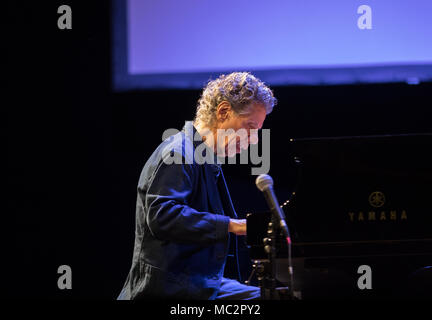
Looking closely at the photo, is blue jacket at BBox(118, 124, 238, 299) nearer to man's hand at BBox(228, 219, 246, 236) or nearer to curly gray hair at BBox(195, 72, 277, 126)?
man's hand at BBox(228, 219, 246, 236)

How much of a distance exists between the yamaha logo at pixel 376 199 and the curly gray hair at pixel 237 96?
0.71 metres

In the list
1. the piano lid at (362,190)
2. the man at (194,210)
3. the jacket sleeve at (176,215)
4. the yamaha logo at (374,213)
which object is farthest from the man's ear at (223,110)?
the yamaha logo at (374,213)

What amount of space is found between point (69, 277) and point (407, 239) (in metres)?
2.24

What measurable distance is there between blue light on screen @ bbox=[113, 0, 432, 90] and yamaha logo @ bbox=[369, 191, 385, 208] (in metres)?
1.34

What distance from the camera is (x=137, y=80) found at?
138 inches

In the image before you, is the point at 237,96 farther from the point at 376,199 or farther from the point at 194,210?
the point at 376,199

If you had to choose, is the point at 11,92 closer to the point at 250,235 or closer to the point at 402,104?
the point at 250,235

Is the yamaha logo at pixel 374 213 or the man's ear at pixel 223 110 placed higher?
the man's ear at pixel 223 110

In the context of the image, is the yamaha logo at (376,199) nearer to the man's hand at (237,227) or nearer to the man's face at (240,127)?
the man's hand at (237,227)

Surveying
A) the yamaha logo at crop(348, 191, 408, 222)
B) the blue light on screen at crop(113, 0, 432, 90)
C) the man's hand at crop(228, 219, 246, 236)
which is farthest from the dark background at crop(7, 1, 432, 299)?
the yamaha logo at crop(348, 191, 408, 222)

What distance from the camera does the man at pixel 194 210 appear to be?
2275mm

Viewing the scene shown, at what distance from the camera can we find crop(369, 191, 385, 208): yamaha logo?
7.23 feet

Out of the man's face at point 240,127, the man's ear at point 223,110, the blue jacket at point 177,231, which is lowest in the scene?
the blue jacket at point 177,231

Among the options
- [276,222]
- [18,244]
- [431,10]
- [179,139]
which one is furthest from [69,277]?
[431,10]
